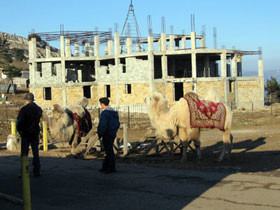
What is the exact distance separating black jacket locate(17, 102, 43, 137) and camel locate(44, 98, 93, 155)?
411cm

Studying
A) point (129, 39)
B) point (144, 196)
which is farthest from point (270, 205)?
point (129, 39)

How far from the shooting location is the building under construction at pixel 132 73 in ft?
141

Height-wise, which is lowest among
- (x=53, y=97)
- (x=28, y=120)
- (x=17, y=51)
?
(x=28, y=120)

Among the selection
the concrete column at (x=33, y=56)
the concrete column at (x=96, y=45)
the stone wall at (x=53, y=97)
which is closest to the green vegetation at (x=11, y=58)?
the concrete column at (x=33, y=56)

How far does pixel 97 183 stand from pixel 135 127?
823 inches

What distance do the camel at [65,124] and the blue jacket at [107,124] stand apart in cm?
413

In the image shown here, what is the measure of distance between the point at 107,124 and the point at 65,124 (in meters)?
4.23

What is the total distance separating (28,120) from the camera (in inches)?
397

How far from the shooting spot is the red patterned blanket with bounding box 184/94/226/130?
12852 mm

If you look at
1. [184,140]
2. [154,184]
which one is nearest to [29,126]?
[154,184]

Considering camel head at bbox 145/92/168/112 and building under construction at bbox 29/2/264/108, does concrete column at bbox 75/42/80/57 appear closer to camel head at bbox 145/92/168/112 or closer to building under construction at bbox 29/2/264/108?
building under construction at bbox 29/2/264/108

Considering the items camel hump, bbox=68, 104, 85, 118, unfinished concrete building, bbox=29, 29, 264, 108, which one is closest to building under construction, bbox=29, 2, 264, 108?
unfinished concrete building, bbox=29, 29, 264, 108

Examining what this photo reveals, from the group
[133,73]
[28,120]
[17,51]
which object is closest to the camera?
[28,120]

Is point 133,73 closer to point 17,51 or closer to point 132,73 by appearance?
point 132,73
